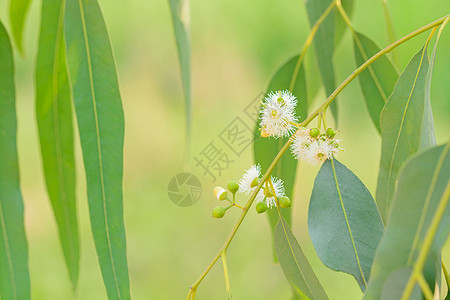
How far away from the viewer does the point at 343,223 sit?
0.35m

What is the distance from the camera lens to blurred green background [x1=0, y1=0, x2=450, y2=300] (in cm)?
149

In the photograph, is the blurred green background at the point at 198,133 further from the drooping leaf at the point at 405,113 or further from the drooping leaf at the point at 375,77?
the drooping leaf at the point at 405,113

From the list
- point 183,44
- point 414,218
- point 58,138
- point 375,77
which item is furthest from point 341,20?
point 414,218

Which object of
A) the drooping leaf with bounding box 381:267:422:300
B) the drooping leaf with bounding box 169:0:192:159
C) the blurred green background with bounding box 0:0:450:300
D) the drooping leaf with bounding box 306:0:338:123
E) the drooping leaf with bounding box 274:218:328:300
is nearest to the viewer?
the drooping leaf with bounding box 381:267:422:300

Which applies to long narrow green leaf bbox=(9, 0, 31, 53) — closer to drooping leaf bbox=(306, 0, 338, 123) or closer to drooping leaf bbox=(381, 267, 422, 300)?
drooping leaf bbox=(306, 0, 338, 123)

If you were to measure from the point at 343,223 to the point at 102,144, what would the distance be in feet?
0.72

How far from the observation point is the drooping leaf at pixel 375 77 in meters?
0.58

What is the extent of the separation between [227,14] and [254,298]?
0.96 metres

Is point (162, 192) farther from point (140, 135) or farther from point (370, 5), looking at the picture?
point (370, 5)

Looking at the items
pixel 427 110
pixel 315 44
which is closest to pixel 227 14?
pixel 315 44

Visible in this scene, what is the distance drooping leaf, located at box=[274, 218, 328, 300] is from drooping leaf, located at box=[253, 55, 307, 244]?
17 centimetres

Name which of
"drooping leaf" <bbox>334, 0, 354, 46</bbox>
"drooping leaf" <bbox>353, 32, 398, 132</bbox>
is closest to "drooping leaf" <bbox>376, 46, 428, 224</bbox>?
"drooping leaf" <bbox>353, 32, 398, 132</bbox>

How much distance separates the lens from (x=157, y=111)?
177 centimetres

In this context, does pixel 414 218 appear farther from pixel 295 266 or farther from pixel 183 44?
pixel 183 44
